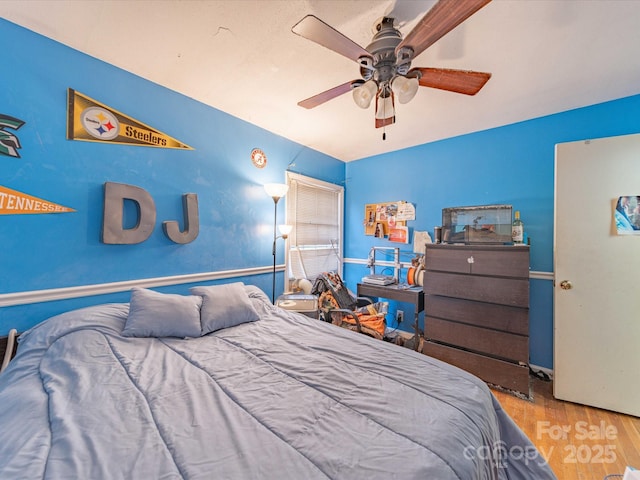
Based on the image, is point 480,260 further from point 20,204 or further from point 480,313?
point 20,204

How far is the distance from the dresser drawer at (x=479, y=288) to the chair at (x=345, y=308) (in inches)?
25.0

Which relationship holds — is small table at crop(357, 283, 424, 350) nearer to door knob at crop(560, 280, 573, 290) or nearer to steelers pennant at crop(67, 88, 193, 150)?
door knob at crop(560, 280, 573, 290)

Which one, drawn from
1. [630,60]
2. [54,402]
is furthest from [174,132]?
[630,60]

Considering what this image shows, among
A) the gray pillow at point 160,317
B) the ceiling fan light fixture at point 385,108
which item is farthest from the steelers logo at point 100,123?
the ceiling fan light fixture at point 385,108

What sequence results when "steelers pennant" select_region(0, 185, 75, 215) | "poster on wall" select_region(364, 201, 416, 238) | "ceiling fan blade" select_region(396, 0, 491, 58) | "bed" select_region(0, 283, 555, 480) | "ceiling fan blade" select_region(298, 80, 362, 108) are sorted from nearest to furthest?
"bed" select_region(0, 283, 555, 480), "ceiling fan blade" select_region(396, 0, 491, 58), "steelers pennant" select_region(0, 185, 75, 215), "ceiling fan blade" select_region(298, 80, 362, 108), "poster on wall" select_region(364, 201, 416, 238)

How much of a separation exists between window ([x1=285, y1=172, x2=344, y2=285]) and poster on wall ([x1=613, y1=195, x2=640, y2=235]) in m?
2.77

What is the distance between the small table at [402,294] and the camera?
2732mm

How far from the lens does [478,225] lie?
2453 millimetres

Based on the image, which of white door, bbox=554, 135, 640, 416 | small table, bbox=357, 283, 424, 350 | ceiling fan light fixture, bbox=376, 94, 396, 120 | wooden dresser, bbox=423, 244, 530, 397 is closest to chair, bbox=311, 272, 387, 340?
small table, bbox=357, 283, 424, 350

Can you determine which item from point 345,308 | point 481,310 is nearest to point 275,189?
point 345,308

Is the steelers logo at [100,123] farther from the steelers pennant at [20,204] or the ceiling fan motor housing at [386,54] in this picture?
the ceiling fan motor housing at [386,54]

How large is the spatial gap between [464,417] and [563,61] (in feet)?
7.46

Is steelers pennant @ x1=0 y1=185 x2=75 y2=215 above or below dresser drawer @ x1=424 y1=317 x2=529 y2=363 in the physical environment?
above

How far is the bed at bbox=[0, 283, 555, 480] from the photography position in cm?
69
